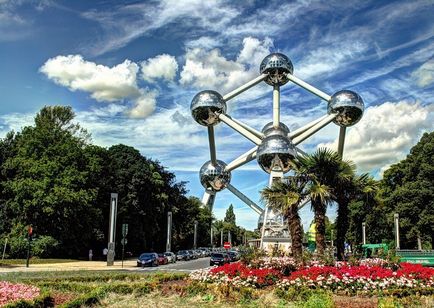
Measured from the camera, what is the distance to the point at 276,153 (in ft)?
138

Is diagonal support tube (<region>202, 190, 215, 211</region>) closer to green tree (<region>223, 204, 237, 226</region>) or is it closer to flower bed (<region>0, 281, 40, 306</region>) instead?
flower bed (<region>0, 281, 40, 306</region>)

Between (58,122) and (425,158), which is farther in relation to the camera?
(58,122)

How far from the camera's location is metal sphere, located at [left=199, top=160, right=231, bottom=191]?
52.9 meters

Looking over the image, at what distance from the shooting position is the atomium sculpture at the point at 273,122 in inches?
1687

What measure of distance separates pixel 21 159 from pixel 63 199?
6596mm

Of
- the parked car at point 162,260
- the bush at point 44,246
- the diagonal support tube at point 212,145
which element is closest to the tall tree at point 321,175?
the parked car at point 162,260

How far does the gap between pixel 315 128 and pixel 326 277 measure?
33.3m

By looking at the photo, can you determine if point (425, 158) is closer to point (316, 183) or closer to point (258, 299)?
point (316, 183)

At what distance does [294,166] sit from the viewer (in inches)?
923

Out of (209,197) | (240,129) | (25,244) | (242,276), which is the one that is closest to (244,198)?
(209,197)

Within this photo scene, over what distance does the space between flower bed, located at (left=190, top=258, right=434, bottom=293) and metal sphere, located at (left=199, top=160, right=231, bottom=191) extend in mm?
35057

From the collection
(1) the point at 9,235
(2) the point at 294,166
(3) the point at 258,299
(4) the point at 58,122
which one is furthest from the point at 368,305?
(4) the point at 58,122

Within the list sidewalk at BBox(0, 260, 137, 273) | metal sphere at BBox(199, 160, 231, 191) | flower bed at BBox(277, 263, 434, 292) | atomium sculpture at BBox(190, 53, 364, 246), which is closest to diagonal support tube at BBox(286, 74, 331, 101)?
atomium sculpture at BBox(190, 53, 364, 246)

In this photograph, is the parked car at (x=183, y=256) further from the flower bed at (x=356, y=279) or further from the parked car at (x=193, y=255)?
the flower bed at (x=356, y=279)
